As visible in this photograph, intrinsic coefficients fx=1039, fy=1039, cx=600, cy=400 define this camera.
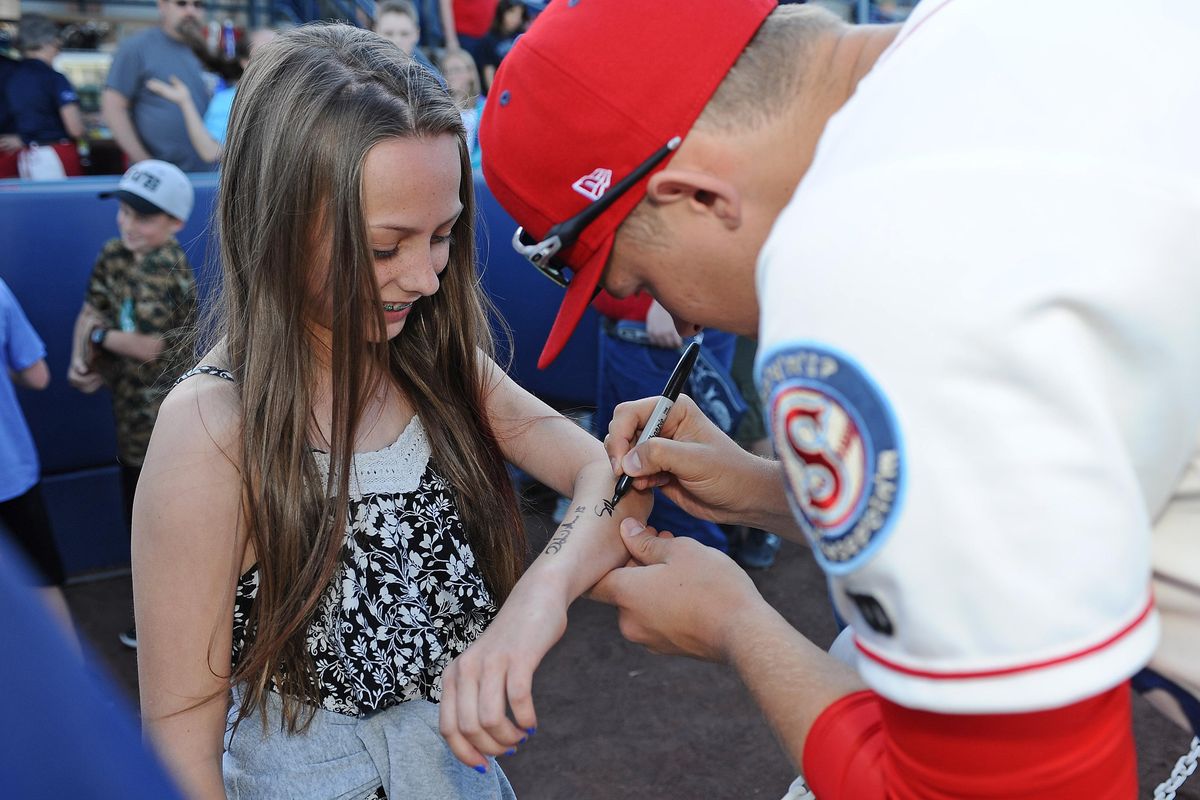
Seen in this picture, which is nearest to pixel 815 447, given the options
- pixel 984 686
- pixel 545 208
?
pixel 984 686

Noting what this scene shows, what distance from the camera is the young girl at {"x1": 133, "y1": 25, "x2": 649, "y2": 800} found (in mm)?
1534

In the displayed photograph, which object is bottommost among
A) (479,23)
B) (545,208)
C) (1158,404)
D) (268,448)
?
(479,23)

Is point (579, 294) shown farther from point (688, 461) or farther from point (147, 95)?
point (147, 95)

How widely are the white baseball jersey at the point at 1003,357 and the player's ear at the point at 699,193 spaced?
288 millimetres

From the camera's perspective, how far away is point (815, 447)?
0.96 metres

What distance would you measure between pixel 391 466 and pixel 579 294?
52cm

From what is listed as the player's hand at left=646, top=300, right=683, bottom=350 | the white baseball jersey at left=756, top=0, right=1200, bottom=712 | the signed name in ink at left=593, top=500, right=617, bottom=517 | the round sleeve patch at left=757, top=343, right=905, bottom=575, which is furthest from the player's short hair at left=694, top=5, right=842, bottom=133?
the player's hand at left=646, top=300, right=683, bottom=350

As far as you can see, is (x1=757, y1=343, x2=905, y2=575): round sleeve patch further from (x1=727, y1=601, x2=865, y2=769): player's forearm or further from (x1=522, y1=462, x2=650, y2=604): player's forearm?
(x1=522, y1=462, x2=650, y2=604): player's forearm

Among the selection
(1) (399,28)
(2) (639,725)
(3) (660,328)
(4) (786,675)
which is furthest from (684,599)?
(1) (399,28)

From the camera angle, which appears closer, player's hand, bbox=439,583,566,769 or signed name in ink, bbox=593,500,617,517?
player's hand, bbox=439,583,566,769

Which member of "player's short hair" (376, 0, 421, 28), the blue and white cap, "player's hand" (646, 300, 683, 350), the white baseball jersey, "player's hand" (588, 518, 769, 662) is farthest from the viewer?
"player's short hair" (376, 0, 421, 28)

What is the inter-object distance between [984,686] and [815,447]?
0.83 ft

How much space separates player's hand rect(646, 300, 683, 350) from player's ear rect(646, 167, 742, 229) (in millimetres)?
2732

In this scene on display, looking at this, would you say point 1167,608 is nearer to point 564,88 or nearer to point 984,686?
point 984,686
